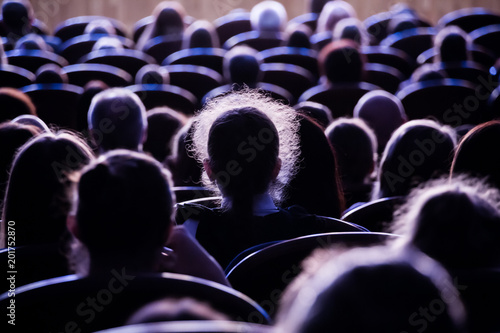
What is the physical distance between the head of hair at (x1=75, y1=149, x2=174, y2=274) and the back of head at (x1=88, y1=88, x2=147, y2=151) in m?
1.79

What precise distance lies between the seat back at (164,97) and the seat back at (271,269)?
11.1 feet

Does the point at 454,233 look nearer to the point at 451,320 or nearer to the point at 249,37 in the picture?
the point at 451,320

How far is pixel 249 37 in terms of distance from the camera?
7625mm

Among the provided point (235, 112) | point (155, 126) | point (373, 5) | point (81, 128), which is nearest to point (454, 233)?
point (235, 112)

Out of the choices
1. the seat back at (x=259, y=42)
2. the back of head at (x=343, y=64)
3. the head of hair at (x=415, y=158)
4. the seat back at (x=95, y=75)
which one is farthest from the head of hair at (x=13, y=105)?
the seat back at (x=259, y=42)

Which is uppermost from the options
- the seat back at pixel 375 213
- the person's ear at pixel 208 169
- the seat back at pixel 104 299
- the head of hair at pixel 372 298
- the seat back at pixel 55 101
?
the head of hair at pixel 372 298

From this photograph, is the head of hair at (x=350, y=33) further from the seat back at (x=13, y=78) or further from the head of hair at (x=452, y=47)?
the seat back at (x=13, y=78)

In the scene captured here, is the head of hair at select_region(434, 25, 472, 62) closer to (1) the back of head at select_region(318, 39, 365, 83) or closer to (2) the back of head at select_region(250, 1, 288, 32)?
(1) the back of head at select_region(318, 39, 365, 83)

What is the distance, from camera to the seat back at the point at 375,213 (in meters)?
2.41

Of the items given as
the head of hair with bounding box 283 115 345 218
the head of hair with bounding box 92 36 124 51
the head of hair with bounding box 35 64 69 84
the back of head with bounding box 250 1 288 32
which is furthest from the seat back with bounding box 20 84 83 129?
the back of head with bounding box 250 1 288 32

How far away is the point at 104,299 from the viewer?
120cm

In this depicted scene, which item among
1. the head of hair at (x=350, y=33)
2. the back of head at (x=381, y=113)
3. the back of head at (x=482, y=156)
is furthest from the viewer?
the head of hair at (x=350, y=33)

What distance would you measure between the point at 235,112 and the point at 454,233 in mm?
933

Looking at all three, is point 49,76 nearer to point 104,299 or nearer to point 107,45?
point 107,45
